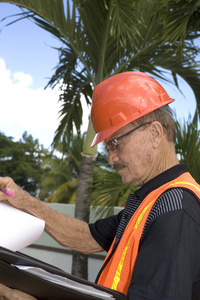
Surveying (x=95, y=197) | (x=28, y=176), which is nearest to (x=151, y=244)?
(x=95, y=197)

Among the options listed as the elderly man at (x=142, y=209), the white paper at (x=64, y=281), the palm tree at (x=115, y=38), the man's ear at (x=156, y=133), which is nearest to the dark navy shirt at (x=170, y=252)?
the elderly man at (x=142, y=209)

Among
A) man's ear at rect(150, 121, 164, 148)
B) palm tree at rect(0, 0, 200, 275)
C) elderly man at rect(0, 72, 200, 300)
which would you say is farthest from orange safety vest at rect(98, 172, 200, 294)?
palm tree at rect(0, 0, 200, 275)

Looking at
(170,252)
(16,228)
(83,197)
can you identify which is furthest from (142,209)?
(83,197)

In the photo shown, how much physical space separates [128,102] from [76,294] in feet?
2.37

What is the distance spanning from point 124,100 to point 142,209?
418 mm

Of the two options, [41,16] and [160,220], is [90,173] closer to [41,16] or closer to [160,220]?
[41,16]

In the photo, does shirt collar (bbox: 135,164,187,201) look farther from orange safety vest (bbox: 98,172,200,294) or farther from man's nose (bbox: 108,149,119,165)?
man's nose (bbox: 108,149,119,165)

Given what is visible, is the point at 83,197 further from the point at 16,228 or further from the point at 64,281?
the point at 64,281

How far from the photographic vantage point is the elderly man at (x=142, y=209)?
982mm

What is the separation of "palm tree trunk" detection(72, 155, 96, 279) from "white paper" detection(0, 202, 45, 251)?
11.9 feet

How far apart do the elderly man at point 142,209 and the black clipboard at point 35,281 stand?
0.07 m

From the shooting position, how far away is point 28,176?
148 ft

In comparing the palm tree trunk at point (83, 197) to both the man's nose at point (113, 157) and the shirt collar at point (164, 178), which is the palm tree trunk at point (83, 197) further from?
the shirt collar at point (164, 178)

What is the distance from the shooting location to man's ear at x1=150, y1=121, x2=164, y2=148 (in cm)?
135
